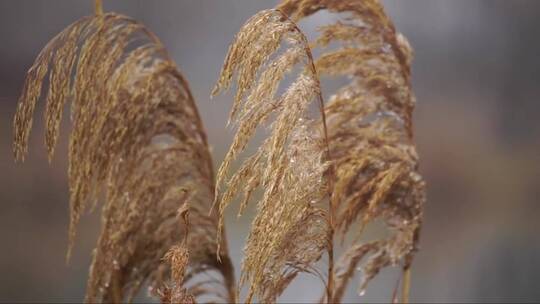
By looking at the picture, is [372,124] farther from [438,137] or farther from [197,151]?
[438,137]

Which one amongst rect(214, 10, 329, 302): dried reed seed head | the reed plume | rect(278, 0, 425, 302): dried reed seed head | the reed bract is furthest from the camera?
rect(278, 0, 425, 302): dried reed seed head

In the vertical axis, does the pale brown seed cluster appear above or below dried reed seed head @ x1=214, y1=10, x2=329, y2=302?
below

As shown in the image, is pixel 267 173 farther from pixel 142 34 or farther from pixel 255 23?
pixel 142 34

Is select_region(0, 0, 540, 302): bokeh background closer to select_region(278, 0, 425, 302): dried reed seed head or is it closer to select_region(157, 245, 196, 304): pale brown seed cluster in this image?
select_region(278, 0, 425, 302): dried reed seed head

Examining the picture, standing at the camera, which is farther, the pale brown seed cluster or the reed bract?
the reed bract

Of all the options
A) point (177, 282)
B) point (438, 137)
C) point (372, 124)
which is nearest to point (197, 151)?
point (372, 124)

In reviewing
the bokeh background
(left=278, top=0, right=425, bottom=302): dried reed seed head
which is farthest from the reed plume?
the bokeh background

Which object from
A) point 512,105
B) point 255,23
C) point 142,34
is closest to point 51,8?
point 142,34
